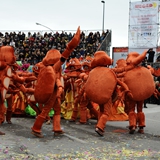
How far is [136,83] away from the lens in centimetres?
686

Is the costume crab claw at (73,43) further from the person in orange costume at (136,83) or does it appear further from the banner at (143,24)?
the banner at (143,24)

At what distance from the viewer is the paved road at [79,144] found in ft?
15.7

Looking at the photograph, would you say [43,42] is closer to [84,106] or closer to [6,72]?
[84,106]

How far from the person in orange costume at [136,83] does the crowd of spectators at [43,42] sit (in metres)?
11.9

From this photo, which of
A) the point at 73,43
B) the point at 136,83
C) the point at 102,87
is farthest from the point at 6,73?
the point at 136,83

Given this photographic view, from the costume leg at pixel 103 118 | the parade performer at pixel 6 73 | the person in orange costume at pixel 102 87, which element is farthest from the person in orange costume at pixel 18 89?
the costume leg at pixel 103 118

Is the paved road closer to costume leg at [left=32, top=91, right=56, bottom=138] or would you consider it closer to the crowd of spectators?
costume leg at [left=32, top=91, right=56, bottom=138]

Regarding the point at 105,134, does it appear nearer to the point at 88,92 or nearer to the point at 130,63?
the point at 88,92

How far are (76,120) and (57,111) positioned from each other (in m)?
2.69

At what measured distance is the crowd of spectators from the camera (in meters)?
19.5

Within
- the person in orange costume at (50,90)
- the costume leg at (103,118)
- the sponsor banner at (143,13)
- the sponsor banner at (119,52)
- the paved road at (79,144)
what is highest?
the sponsor banner at (143,13)

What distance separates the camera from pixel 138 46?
19688 mm

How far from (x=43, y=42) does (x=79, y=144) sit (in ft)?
50.8

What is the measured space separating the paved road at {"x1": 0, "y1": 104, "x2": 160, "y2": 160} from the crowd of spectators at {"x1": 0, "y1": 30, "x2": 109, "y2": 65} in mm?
12023
